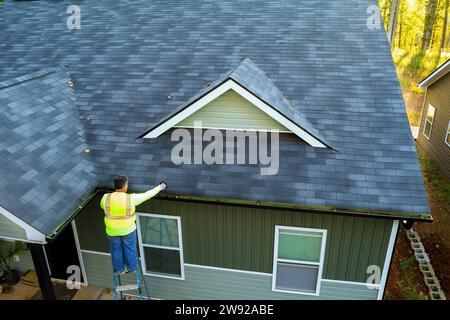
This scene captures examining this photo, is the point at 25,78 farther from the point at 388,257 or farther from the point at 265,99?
the point at 388,257

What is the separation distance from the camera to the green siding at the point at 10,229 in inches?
216

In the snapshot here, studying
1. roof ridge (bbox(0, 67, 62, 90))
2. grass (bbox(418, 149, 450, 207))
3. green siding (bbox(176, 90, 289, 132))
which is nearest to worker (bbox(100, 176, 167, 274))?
green siding (bbox(176, 90, 289, 132))

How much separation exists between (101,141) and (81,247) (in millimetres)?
2395

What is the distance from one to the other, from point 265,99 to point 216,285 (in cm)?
397

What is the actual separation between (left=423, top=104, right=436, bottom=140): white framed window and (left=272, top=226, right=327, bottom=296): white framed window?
11634 mm

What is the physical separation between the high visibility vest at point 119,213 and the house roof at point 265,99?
1.93m

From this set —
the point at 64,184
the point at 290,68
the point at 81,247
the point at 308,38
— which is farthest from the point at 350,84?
the point at 81,247

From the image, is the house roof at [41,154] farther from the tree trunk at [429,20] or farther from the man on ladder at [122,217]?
the tree trunk at [429,20]

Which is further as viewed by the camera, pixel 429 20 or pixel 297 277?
pixel 429 20

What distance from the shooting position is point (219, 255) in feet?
23.7

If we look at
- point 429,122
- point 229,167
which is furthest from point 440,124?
point 229,167

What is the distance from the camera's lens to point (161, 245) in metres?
7.48

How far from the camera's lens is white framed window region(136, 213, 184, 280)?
7242mm

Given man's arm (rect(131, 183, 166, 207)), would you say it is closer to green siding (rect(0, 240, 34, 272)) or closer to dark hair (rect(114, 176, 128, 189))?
dark hair (rect(114, 176, 128, 189))
